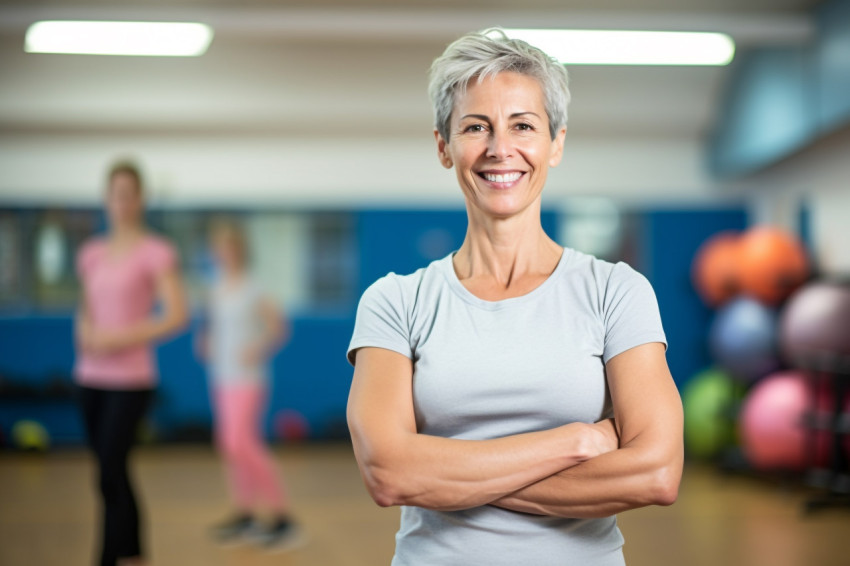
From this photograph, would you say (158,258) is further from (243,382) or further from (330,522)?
(330,522)

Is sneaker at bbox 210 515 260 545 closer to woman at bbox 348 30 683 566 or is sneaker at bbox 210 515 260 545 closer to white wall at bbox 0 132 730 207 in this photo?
woman at bbox 348 30 683 566

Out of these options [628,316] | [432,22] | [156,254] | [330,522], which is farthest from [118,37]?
[628,316]

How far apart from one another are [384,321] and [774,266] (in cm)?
535

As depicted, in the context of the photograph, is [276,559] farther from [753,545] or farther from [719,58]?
[719,58]

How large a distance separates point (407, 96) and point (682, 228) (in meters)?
2.69

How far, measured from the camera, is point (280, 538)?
4340mm

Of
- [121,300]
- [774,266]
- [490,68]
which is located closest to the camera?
[490,68]

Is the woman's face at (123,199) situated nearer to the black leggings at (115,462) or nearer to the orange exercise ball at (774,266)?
the black leggings at (115,462)

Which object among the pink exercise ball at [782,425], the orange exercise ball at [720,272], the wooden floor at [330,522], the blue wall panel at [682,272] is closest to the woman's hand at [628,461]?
the wooden floor at [330,522]

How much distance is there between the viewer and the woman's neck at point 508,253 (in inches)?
57.7

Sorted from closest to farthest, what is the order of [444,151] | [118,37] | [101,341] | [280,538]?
[444,151] < [101,341] < [280,538] < [118,37]

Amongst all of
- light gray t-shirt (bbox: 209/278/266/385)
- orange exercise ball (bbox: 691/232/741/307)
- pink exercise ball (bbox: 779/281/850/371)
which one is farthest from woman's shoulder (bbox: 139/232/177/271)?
orange exercise ball (bbox: 691/232/741/307)

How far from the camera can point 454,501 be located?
50.4 inches

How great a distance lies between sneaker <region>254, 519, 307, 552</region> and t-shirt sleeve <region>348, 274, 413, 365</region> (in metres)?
3.13
